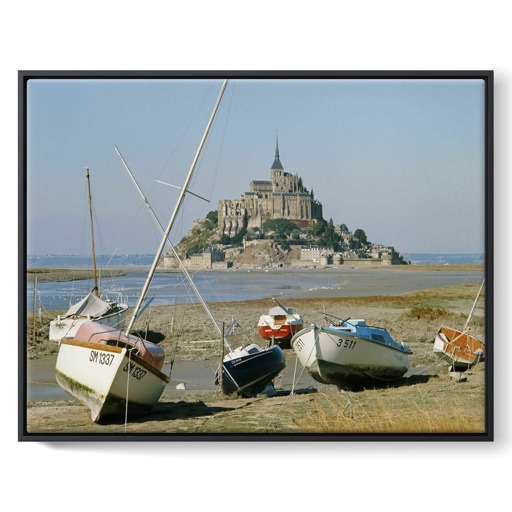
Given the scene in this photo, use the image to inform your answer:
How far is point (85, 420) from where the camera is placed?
5066mm

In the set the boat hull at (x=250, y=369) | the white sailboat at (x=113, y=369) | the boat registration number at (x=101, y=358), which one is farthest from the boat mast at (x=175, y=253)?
the boat registration number at (x=101, y=358)

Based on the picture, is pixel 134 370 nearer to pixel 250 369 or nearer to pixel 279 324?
pixel 250 369

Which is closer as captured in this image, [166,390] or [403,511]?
[403,511]

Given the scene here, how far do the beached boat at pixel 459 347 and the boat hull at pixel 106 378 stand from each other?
1756mm

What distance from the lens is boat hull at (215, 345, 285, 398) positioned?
5.54 m

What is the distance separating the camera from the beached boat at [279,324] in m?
5.46

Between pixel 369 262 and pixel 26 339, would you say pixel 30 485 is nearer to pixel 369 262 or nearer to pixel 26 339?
pixel 26 339

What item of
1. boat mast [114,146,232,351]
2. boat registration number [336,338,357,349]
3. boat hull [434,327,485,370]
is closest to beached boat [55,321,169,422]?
boat mast [114,146,232,351]

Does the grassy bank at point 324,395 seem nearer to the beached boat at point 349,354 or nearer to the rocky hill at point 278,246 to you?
the beached boat at point 349,354

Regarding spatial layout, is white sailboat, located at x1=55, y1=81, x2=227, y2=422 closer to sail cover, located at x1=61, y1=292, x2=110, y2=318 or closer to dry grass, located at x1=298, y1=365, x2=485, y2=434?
sail cover, located at x1=61, y1=292, x2=110, y2=318

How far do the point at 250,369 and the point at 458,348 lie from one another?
132cm
